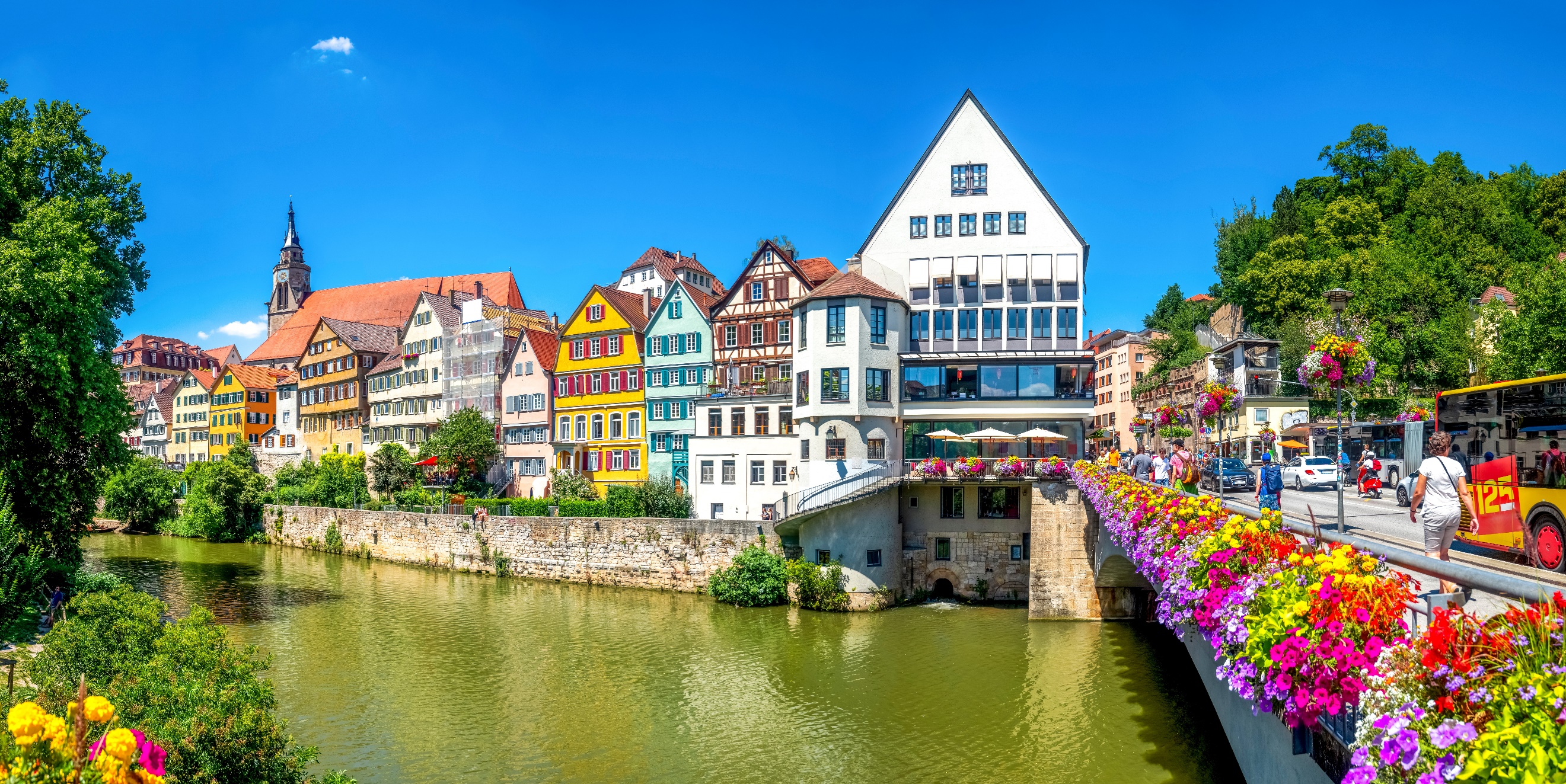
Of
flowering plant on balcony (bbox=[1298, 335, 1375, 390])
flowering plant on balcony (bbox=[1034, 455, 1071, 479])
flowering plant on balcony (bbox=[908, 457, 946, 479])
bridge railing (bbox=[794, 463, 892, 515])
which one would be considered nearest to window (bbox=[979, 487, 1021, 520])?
flowering plant on balcony (bbox=[908, 457, 946, 479])

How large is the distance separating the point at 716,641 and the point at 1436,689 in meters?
27.6

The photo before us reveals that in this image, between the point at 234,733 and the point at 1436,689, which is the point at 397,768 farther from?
the point at 1436,689

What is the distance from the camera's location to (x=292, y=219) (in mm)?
128125

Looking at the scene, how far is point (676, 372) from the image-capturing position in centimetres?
5025

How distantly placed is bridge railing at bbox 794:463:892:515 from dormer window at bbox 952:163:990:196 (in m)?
13.6

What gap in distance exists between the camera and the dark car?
33.1 m

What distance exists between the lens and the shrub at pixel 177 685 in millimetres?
11703

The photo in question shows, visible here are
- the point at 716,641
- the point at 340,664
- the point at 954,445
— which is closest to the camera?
the point at 340,664

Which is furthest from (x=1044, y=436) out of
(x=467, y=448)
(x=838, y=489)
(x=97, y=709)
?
(x=467, y=448)

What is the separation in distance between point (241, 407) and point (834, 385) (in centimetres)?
7362

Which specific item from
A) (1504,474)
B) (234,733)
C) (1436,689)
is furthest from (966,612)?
(1436,689)

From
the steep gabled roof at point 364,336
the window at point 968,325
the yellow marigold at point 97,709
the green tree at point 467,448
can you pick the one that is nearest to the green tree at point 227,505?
the green tree at point 467,448

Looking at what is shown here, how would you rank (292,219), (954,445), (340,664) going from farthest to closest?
(292,219) < (954,445) < (340,664)

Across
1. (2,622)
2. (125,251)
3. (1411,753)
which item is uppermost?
(125,251)
